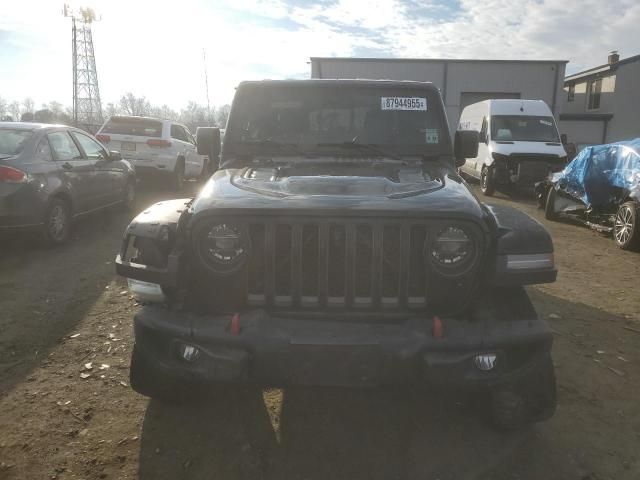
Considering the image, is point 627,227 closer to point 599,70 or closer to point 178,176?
point 178,176

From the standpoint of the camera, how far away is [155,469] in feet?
8.27

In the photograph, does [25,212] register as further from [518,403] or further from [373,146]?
[518,403]

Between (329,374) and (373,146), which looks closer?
(329,374)

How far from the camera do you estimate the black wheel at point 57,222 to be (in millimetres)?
6379

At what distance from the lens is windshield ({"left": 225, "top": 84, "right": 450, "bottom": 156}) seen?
12.2 feet

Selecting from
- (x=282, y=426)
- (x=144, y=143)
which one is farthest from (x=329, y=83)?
(x=144, y=143)

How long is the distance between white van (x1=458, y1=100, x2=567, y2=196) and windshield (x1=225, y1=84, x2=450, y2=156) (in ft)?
30.4

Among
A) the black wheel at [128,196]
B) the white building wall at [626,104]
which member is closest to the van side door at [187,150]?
the black wheel at [128,196]

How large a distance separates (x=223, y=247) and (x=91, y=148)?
6.51 m

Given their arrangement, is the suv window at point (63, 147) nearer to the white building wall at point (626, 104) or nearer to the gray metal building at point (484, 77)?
the gray metal building at point (484, 77)

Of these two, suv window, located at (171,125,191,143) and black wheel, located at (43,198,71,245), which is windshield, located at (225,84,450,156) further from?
suv window, located at (171,125,191,143)

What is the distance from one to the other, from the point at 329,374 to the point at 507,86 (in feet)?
90.6

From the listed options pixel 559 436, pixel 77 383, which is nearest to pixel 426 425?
pixel 559 436

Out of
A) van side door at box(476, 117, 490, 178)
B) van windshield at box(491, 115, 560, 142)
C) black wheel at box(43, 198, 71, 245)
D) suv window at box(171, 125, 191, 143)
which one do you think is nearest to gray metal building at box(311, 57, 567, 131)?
van side door at box(476, 117, 490, 178)
